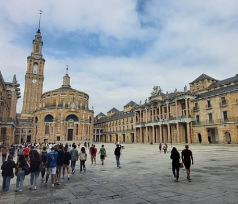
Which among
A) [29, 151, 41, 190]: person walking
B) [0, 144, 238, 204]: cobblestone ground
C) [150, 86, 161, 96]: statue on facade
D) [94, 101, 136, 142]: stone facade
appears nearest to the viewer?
[0, 144, 238, 204]: cobblestone ground

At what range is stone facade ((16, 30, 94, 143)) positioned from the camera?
2378 inches

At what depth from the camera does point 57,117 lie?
61.2m

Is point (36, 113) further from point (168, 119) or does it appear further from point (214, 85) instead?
point (214, 85)

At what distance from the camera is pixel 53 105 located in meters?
64.9

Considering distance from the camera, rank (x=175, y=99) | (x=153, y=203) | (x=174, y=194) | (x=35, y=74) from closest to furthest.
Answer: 1. (x=153, y=203)
2. (x=174, y=194)
3. (x=175, y=99)
4. (x=35, y=74)

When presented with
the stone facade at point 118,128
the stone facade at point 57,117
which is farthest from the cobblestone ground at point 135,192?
the stone facade at point 118,128

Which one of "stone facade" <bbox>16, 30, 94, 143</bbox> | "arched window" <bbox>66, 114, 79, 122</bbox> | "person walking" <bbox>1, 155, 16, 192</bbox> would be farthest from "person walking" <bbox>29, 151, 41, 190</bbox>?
"arched window" <bbox>66, 114, 79, 122</bbox>

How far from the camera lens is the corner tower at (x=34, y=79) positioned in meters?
82.2

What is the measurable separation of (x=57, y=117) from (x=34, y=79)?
34.6m

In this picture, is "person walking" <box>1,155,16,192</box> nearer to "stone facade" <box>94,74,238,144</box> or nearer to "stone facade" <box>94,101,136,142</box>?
"stone facade" <box>94,74,238,144</box>

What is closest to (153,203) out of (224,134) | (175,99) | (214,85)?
(224,134)

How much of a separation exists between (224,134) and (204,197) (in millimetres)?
34387

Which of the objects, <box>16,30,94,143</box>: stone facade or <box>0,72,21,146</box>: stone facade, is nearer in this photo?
<box>0,72,21,146</box>: stone facade

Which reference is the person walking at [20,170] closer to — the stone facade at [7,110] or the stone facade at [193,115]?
the stone facade at [7,110]
